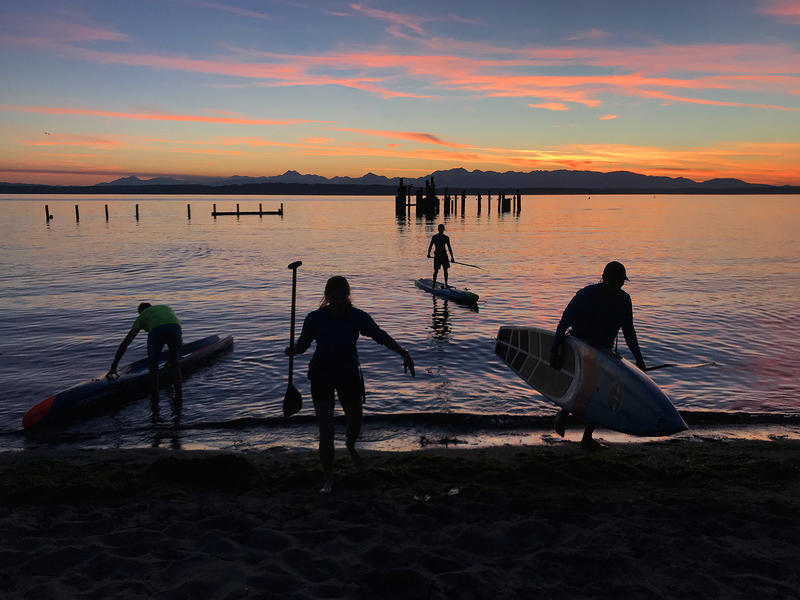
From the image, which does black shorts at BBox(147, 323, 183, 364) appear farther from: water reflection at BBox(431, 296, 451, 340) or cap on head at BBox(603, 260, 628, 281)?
water reflection at BBox(431, 296, 451, 340)

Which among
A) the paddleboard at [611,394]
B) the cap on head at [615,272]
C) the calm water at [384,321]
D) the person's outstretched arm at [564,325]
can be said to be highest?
the cap on head at [615,272]

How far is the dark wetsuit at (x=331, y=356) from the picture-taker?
571 centimetres

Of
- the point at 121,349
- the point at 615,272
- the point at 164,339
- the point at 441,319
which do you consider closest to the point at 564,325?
the point at 615,272

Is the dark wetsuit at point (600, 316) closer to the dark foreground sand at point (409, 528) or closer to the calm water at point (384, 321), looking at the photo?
the dark foreground sand at point (409, 528)

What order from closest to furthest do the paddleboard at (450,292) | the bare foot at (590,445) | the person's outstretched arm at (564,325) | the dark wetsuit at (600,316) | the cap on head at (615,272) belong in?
1. the cap on head at (615,272)
2. the dark wetsuit at (600,316)
3. the person's outstretched arm at (564,325)
4. the bare foot at (590,445)
5. the paddleboard at (450,292)

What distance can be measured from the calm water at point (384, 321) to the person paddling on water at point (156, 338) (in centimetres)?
36

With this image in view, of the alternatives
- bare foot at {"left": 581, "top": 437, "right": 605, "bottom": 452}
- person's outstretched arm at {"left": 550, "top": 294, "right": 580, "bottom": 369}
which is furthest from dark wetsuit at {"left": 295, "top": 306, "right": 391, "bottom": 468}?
bare foot at {"left": 581, "top": 437, "right": 605, "bottom": 452}

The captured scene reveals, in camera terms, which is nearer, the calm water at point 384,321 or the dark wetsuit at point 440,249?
the calm water at point 384,321

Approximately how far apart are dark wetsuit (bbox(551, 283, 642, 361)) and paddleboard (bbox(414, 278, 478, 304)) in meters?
12.1

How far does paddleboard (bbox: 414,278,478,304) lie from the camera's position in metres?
19.9

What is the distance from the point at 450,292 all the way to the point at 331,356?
49.8 ft

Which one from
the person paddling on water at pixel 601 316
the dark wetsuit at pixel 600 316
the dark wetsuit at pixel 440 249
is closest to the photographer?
the person paddling on water at pixel 601 316

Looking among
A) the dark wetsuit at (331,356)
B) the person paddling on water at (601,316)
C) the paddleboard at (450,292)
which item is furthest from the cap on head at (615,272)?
the paddleboard at (450,292)

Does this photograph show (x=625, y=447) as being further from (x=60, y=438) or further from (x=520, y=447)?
(x=60, y=438)
